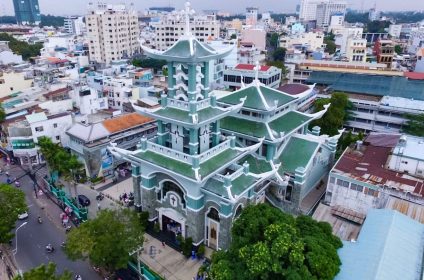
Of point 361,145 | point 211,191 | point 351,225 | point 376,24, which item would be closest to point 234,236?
point 211,191

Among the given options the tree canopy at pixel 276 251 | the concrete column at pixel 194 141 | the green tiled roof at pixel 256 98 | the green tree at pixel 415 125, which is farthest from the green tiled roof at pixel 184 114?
the green tree at pixel 415 125

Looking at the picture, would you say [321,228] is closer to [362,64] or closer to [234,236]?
[234,236]

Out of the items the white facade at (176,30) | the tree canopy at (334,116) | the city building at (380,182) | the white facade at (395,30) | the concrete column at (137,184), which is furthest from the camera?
the white facade at (395,30)

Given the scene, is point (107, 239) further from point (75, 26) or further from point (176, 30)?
point (75, 26)

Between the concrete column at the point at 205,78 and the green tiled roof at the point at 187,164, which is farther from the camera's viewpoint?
the concrete column at the point at 205,78

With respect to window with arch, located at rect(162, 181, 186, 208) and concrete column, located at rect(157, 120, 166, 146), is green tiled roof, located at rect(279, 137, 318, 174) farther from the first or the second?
concrete column, located at rect(157, 120, 166, 146)

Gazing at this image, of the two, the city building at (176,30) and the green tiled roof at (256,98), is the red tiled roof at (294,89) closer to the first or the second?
the green tiled roof at (256,98)
